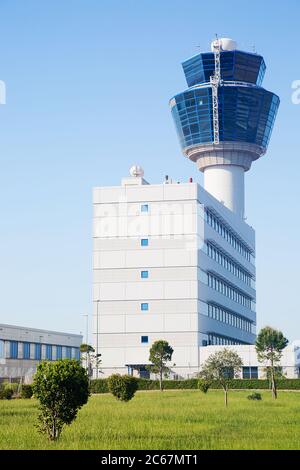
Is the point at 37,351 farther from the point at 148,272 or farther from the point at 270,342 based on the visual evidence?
the point at 270,342

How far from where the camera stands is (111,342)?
392 ft

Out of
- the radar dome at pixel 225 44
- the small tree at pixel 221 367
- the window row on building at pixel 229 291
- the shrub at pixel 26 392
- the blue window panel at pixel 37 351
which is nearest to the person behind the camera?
the small tree at pixel 221 367

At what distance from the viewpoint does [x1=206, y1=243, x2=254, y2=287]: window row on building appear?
13012cm

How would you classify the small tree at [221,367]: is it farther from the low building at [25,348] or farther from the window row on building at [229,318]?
the window row on building at [229,318]

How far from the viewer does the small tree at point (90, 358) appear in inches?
4299

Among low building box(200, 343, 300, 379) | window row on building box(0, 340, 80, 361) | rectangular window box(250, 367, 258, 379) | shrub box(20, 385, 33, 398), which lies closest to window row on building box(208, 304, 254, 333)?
low building box(200, 343, 300, 379)

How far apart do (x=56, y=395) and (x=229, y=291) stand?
118178 millimetres

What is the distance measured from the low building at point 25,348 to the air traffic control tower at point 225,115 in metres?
45.1

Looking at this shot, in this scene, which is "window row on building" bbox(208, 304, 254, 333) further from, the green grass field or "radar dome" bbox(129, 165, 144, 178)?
the green grass field

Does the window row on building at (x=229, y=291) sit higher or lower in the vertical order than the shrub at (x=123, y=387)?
higher

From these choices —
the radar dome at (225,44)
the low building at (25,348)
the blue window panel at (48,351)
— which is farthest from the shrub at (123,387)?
the radar dome at (225,44)

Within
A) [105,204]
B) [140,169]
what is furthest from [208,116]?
[105,204]
